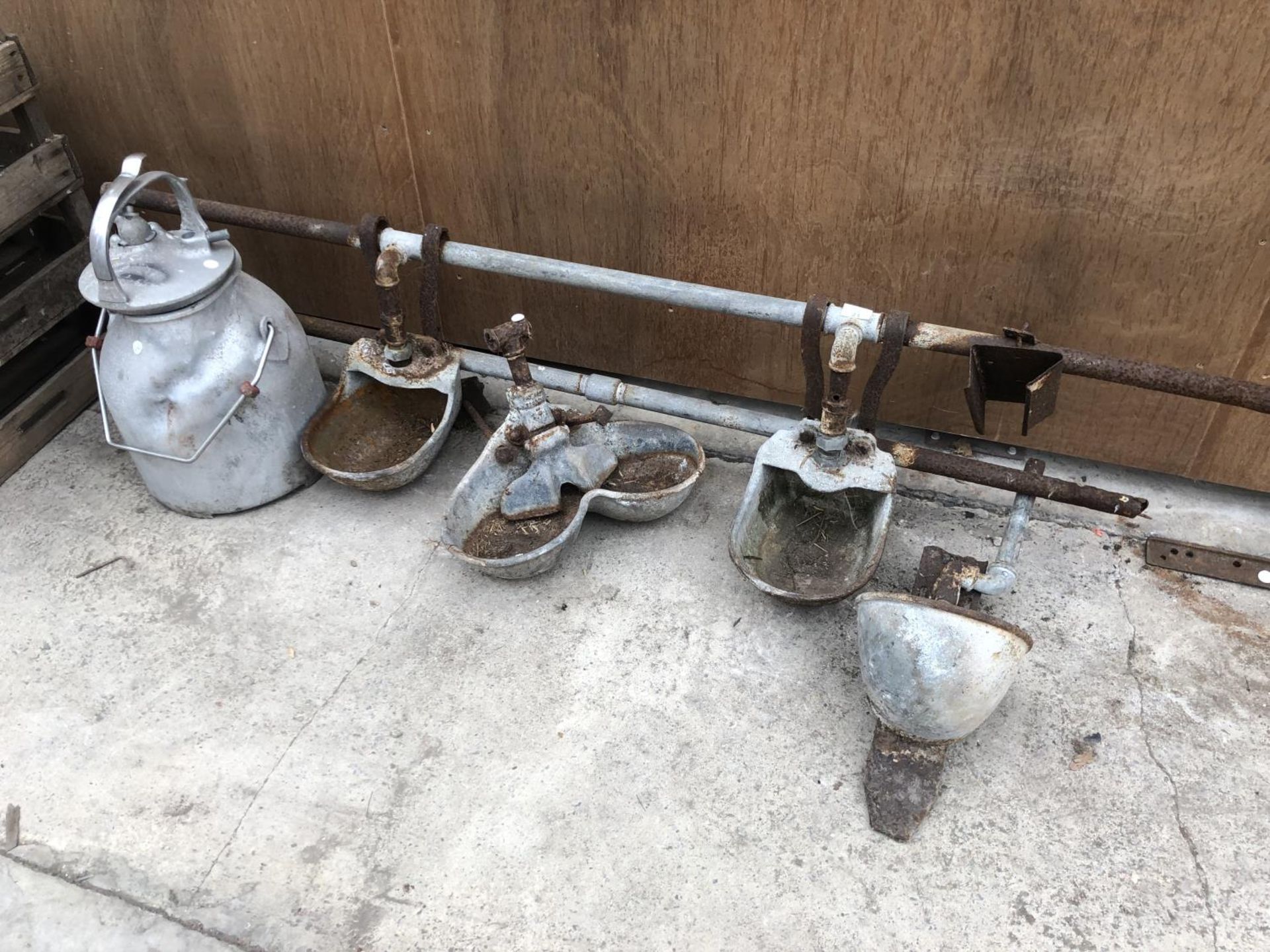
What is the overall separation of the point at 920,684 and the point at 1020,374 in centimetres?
76

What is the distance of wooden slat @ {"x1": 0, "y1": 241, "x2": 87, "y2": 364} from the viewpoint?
2732mm

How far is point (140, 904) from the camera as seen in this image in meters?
1.91

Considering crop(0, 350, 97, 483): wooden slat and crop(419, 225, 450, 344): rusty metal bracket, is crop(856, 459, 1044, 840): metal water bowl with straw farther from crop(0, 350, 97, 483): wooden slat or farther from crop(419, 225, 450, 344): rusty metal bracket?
crop(0, 350, 97, 483): wooden slat

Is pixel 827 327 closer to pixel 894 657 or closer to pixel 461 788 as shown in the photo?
pixel 894 657

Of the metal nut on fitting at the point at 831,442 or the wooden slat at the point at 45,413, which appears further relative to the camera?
the wooden slat at the point at 45,413

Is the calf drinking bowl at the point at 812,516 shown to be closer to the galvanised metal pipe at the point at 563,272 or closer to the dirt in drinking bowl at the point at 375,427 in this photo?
the galvanised metal pipe at the point at 563,272

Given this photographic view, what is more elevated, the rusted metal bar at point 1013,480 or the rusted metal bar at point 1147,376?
the rusted metal bar at point 1147,376

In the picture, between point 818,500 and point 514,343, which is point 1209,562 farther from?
point 514,343

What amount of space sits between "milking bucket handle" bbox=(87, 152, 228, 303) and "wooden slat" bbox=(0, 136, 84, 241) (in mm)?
583

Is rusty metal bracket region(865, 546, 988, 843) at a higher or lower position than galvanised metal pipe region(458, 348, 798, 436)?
lower

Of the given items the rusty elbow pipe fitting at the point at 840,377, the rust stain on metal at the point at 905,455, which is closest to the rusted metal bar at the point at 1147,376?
the rusty elbow pipe fitting at the point at 840,377

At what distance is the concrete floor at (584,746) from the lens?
1.87 m

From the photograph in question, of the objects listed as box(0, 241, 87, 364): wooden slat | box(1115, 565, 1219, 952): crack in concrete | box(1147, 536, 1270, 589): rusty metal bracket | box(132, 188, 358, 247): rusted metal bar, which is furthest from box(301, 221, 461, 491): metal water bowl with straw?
box(1147, 536, 1270, 589): rusty metal bracket

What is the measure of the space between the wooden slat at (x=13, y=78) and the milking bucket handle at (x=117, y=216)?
65 centimetres
